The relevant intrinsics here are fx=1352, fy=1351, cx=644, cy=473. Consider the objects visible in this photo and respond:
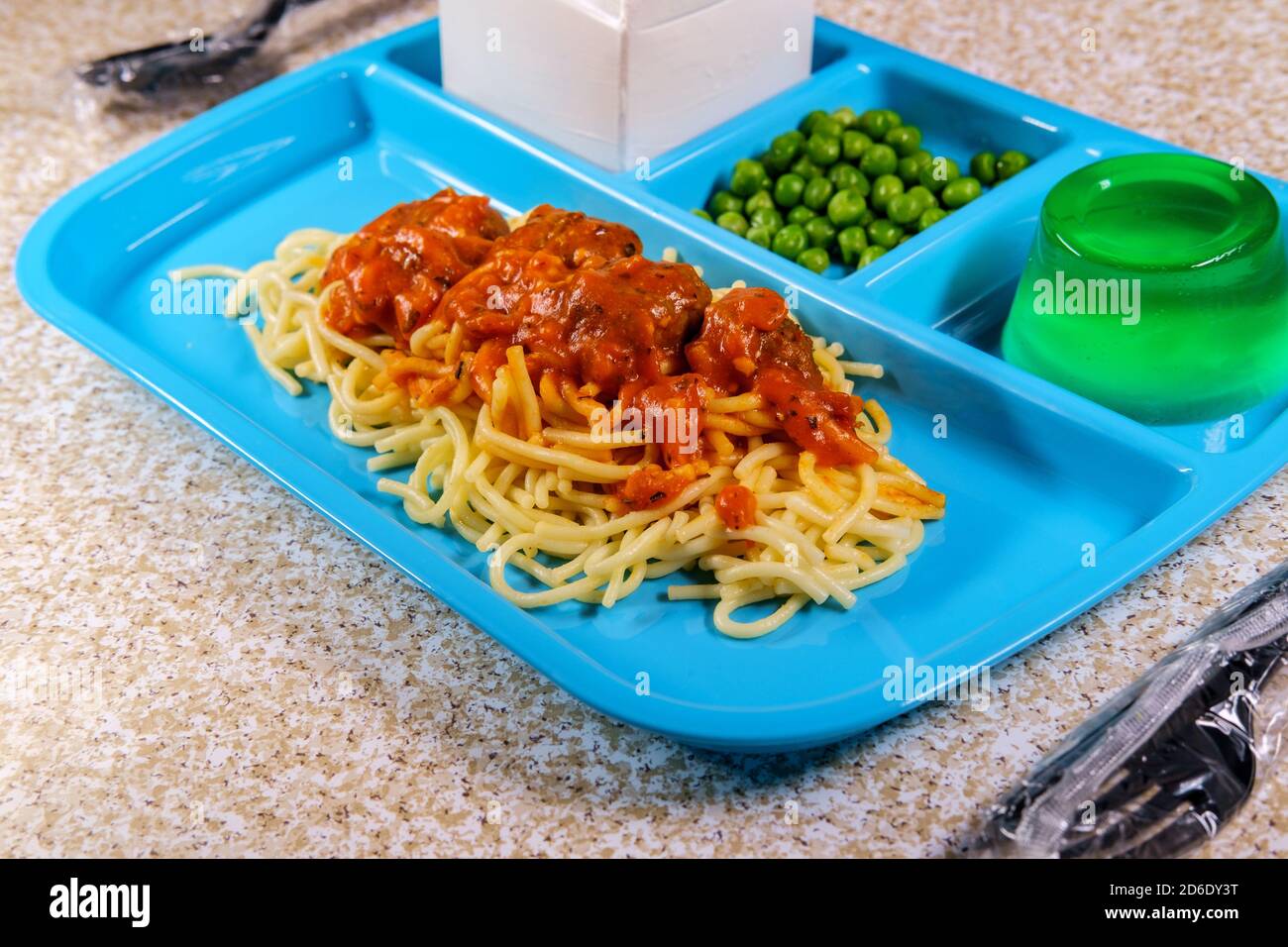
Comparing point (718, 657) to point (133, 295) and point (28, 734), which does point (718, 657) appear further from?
point (133, 295)

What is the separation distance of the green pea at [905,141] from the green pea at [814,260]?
449 mm

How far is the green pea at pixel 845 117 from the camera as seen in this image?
353 centimetres

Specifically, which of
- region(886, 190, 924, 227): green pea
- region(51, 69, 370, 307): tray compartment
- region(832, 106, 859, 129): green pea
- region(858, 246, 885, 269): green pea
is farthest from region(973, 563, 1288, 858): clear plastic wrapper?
region(51, 69, 370, 307): tray compartment

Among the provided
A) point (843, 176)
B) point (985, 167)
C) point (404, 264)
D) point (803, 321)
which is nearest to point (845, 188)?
point (843, 176)

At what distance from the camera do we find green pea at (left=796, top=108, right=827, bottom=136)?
351 centimetres

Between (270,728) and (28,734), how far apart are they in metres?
0.40

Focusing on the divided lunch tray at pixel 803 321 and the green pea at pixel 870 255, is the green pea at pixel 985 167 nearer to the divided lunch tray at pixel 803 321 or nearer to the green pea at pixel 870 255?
the divided lunch tray at pixel 803 321

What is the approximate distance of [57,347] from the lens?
10.5 ft

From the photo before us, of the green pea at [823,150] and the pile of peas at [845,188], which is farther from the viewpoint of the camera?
the green pea at [823,150]

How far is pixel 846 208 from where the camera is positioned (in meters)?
3.23

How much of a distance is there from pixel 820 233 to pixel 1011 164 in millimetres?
541

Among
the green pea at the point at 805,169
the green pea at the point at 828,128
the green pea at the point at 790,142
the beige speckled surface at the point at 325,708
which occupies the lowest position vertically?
the beige speckled surface at the point at 325,708

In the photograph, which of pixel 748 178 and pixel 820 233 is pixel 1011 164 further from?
pixel 748 178

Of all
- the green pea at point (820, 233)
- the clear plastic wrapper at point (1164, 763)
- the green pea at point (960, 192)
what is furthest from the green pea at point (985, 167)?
the clear plastic wrapper at point (1164, 763)
